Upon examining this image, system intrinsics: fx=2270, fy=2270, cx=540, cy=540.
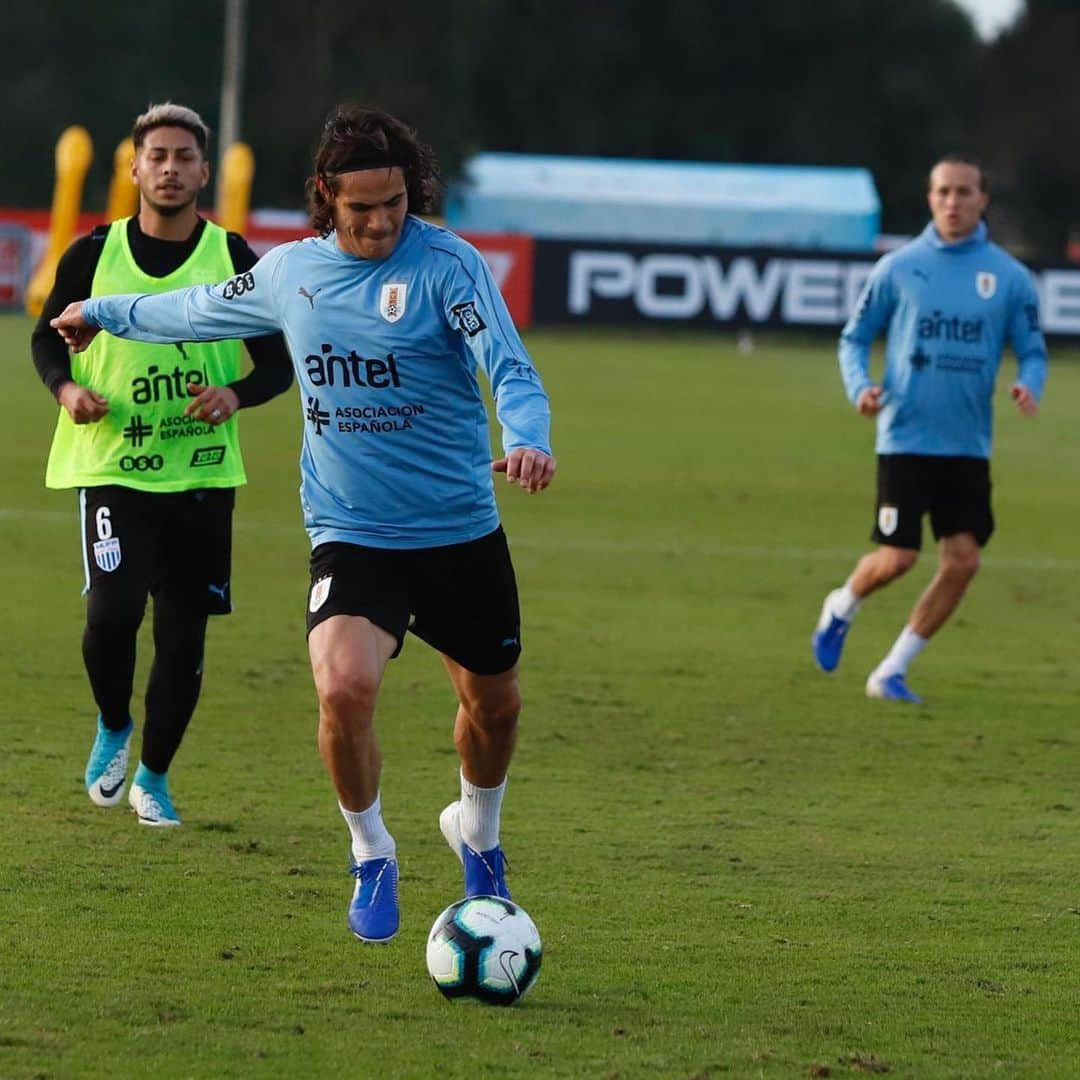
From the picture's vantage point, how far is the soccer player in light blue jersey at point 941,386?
1004 cm

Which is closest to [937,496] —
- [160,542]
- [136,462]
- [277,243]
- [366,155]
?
[160,542]

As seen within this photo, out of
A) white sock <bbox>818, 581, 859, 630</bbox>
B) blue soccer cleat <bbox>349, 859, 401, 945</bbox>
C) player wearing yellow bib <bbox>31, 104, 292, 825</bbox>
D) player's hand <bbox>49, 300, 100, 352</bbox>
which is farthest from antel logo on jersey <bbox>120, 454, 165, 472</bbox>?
white sock <bbox>818, 581, 859, 630</bbox>

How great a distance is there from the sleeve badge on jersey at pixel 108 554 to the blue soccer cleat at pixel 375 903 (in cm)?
162

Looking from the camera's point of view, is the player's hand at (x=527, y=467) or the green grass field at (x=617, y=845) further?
the player's hand at (x=527, y=467)

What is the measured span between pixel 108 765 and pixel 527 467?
2555 millimetres

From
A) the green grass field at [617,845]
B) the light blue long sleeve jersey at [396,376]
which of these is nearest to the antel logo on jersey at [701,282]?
the green grass field at [617,845]

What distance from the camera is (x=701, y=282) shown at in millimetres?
37031

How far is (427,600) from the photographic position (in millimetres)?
5770

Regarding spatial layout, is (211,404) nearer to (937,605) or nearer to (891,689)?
(891,689)

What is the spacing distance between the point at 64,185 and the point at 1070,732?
2842 centimetres

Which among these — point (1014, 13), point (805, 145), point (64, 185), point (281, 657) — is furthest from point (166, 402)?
point (1014, 13)

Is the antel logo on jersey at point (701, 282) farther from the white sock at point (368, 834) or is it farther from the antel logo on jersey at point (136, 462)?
the white sock at point (368, 834)

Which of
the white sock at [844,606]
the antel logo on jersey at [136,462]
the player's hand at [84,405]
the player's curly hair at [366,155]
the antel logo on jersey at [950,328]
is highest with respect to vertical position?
the player's curly hair at [366,155]

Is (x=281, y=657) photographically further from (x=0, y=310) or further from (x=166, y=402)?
(x=0, y=310)
